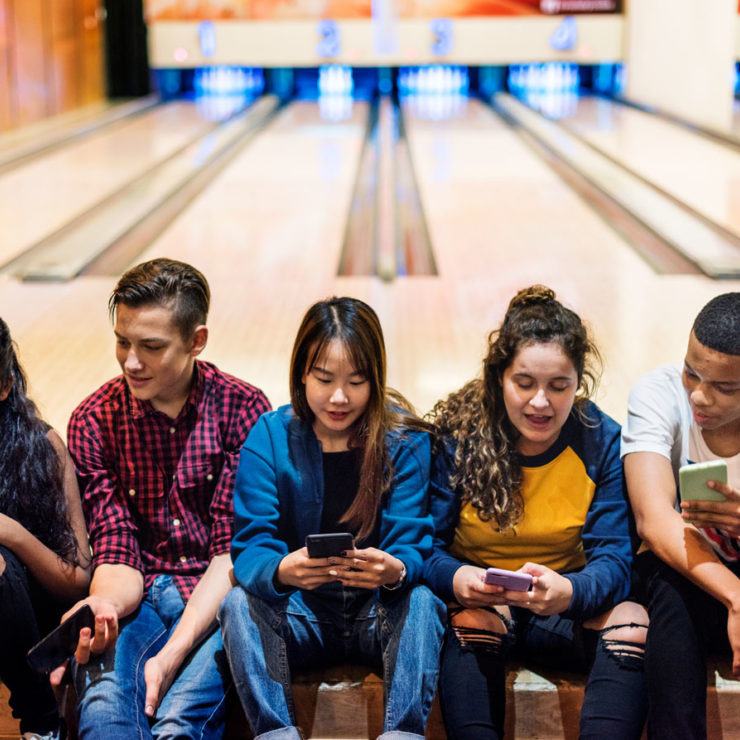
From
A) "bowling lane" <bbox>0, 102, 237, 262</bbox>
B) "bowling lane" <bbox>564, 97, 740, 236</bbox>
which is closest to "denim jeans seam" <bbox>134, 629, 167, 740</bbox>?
"bowling lane" <bbox>0, 102, 237, 262</bbox>

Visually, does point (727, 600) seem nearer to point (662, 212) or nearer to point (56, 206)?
point (662, 212)

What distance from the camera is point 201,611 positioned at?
5.67ft

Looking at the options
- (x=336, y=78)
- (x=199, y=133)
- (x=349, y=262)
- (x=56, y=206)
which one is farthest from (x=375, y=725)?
(x=336, y=78)

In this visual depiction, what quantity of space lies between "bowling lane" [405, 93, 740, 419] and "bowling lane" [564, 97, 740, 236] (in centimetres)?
54

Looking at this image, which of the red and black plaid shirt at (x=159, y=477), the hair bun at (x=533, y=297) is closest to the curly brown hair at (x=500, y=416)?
the hair bun at (x=533, y=297)

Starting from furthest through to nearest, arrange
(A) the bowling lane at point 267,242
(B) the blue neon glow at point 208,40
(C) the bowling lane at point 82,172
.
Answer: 1. (B) the blue neon glow at point 208,40
2. (C) the bowling lane at point 82,172
3. (A) the bowling lane at point 267,242

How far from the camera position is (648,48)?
8.74 m

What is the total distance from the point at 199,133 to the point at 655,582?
21.1 ft

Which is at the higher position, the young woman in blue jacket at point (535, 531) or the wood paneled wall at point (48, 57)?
the wood paneled wall at point (48, 57)

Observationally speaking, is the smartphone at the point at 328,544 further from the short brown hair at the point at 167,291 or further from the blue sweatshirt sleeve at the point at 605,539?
the short brown hair at the point at 167,291

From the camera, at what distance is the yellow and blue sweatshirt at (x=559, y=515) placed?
1777 mm

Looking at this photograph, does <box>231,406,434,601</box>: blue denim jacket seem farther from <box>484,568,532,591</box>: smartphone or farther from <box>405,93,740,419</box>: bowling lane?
<box>405,93,740,419</box>: bowling lane

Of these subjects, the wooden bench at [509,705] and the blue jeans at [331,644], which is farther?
the wooden bench at [509,705]

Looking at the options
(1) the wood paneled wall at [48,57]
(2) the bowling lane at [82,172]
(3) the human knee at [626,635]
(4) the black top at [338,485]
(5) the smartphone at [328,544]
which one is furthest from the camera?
(1) the wood paneled wall at [48,57]
